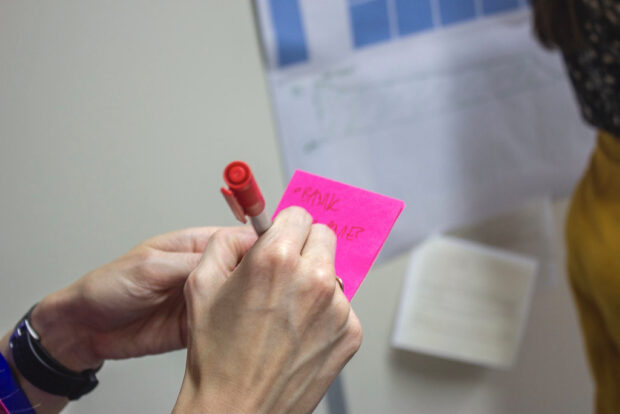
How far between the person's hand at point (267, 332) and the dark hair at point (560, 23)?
0.46 meters

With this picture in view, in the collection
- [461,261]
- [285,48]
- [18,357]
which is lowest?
[461,261]

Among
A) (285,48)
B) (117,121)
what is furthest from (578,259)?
(117,121)

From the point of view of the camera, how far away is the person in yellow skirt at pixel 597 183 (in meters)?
0.62

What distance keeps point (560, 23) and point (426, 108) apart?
7.6 inches

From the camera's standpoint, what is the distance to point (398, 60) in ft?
2.41

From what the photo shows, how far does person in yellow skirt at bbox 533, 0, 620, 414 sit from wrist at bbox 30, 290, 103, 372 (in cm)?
57

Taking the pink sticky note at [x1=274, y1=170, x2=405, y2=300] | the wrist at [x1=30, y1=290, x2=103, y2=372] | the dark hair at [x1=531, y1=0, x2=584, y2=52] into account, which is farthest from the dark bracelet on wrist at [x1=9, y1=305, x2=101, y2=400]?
the dark hair at [x1=531, y1=0, x2=584, y2=52]

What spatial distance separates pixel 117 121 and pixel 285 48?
8.5 inches

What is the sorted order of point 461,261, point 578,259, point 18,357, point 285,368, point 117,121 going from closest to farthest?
point 285,368
point 18,357
point 117,121
point 578,259
point 461,261

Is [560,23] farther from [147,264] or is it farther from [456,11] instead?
[147,264]

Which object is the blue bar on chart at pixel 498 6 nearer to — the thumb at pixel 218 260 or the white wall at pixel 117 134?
the white wall at pixel 117 134

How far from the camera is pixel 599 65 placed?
0.63m

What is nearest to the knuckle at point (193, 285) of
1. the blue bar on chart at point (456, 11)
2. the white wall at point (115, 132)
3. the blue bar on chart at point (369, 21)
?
the white wall at point (115, 132)

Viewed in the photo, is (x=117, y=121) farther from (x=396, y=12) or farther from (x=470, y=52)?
(x=470, y=52)
